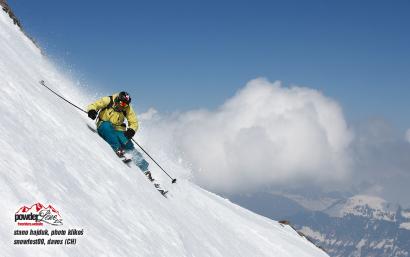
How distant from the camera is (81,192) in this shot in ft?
33.4

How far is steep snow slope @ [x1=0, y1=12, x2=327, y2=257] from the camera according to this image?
790cm

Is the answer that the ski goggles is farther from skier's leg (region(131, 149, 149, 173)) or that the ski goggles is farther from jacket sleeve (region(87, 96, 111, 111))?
skier's leg (region(131, 149, 149, 173))

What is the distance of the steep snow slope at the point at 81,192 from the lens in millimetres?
7902

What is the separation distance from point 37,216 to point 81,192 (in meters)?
2.71

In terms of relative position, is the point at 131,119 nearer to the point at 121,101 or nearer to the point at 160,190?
the point at 121,101

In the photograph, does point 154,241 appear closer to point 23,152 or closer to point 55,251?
point 23,152

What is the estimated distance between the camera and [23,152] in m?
9.10

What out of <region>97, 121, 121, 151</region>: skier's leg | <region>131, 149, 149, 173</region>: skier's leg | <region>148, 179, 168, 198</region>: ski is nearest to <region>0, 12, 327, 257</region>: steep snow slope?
<region>148, 179, 168, 198</region>: ski

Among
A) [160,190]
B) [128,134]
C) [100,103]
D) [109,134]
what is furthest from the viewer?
[160,190]

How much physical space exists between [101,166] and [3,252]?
765 cm

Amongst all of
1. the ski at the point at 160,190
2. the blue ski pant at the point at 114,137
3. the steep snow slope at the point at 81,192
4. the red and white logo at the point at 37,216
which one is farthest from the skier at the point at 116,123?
the red and white logo at the point at 37,216

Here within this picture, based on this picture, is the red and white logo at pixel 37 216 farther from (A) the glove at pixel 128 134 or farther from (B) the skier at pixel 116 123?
(A) the glove at pixel 128 134

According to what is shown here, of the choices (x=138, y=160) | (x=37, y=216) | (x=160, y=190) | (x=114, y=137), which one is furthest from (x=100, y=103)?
(x=37, y=216)

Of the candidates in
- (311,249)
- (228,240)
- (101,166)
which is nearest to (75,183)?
(101,166)
